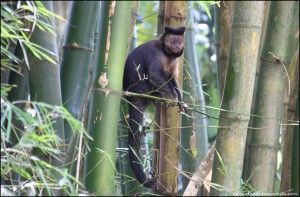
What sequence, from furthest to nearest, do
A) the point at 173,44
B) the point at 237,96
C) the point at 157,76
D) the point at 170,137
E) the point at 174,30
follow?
the point at 157,76 < the point at 173,44 < the point at 174,30 < the point at 170,137 < the point at 237,96

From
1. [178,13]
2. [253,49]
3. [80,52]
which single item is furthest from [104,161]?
[80,52]

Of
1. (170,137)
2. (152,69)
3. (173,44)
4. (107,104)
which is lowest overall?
(170,137)

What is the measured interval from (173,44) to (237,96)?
125 centimetres

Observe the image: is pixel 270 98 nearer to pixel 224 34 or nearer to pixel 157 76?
pixel 224 34

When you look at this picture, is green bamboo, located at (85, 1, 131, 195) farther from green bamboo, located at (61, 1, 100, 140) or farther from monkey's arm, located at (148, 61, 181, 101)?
monkey's arm, located at (148, 61, 181, 101)

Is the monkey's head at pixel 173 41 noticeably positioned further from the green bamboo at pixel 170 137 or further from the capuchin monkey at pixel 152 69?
the green bamboo at pixel 170 137

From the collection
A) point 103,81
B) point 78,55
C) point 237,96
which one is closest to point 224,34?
point 78,55

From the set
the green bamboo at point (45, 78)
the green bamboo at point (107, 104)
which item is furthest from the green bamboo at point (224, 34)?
the green bamboo at point (107, 104)

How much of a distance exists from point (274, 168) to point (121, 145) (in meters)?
0.86

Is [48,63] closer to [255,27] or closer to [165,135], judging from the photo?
[165,135]

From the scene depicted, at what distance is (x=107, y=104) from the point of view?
2059 millimetres

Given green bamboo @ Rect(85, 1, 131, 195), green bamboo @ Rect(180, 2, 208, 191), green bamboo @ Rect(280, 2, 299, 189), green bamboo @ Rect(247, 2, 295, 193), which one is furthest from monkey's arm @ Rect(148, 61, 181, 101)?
green bamboo @ Rect(85, 1, 131, 195)

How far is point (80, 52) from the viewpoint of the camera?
3.31 m

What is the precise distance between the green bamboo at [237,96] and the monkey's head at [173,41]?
605mm
